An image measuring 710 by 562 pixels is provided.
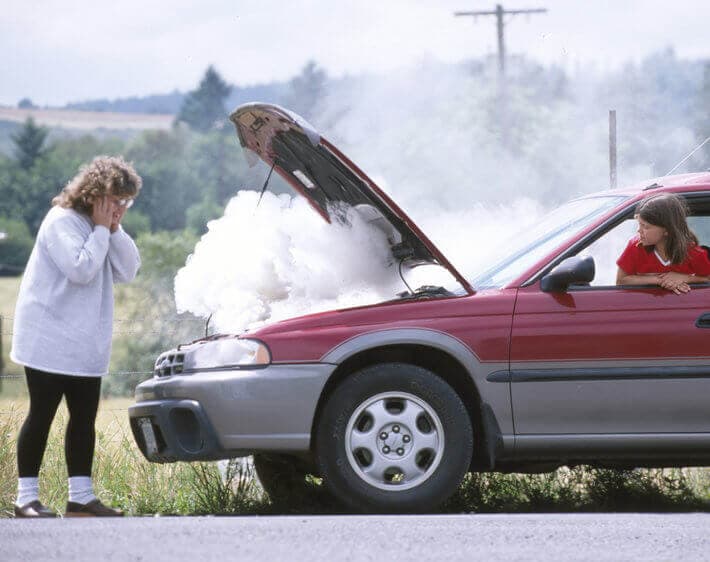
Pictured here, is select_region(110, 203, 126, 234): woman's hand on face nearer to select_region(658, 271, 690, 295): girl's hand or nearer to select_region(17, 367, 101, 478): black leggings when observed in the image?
select_region(17, 367, 101, 478): black leggings

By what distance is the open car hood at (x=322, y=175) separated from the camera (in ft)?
24.5

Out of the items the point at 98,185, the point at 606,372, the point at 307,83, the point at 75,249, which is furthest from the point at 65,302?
the point at 307,83

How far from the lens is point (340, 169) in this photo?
24.7 feet

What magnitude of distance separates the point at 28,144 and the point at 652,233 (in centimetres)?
12409

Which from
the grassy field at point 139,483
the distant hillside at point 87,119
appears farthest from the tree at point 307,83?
the grassy field at point 139,483

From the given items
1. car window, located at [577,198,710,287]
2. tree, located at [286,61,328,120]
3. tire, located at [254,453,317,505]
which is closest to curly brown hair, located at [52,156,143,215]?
tire, located at [254,453,317,505]

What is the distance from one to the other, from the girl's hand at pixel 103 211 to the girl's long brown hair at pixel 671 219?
2634mm

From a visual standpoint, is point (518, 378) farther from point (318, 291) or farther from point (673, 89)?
point (673, 89)

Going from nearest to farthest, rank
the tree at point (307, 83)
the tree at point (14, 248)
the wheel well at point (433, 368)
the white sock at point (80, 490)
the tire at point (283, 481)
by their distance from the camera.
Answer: the wheel well at point (433, 368), the white sock at point (80, 490), the tire at point (283, 481), the tree at point (14, 248), the tree at point (307, 83)

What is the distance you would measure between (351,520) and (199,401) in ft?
3.73

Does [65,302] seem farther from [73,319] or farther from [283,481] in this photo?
→ [283,481]

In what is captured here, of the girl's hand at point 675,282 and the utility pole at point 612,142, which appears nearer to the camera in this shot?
the girl's hand at point 675,282

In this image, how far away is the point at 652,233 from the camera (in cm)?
Answer: 787

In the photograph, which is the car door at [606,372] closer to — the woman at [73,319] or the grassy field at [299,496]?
the grassy field at [299,496]
